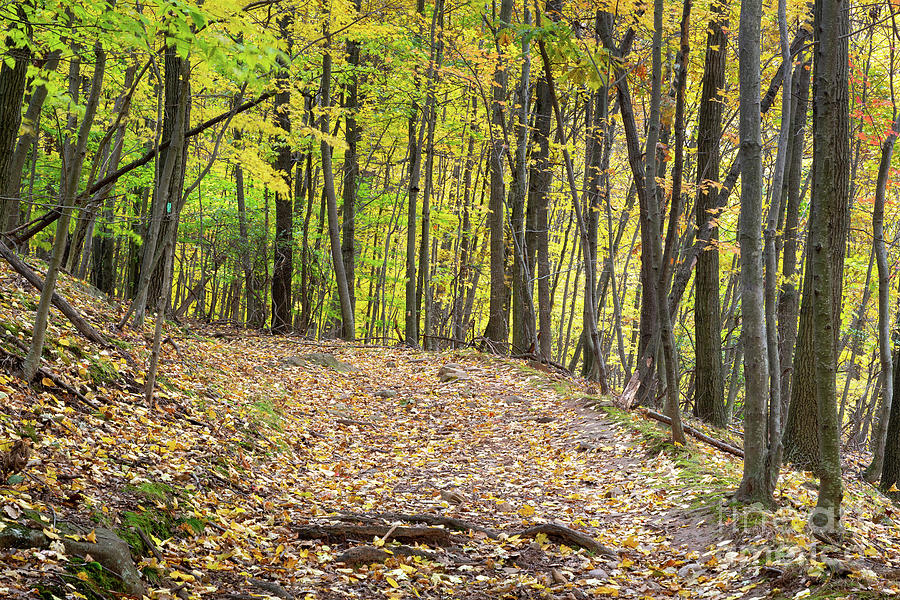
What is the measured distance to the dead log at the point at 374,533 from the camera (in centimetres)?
465

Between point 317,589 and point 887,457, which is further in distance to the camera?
point 887,457

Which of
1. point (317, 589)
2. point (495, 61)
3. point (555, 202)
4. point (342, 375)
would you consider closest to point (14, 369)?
point (317, 589)

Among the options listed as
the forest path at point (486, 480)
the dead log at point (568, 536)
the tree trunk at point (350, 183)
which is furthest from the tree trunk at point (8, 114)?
the tree trunk at point (350, 183)

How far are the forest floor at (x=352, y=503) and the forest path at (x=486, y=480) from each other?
1.1 inches

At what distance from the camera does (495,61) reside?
1188 cm

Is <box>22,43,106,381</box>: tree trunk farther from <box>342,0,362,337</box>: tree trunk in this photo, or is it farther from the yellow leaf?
<box>342,0,362,337</box>: tree trunk

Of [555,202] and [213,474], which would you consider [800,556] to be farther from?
[555,202]

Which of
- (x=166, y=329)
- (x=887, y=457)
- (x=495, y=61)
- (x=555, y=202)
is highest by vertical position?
(x=495, y=61)

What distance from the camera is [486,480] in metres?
6.59

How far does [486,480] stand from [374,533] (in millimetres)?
2116

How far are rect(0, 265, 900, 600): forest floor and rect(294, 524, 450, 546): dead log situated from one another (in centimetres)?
2

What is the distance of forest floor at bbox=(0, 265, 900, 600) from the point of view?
3.56m

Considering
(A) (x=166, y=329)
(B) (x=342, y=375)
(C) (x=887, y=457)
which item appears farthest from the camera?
(B) (x=342, y=375)

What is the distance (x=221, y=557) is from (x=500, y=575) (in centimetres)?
175
